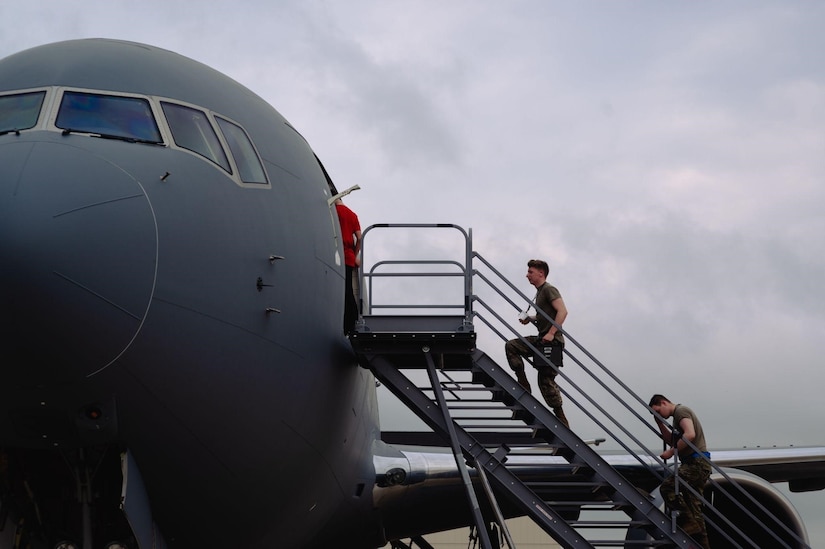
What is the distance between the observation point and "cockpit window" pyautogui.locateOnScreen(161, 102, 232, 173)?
25.4 feet

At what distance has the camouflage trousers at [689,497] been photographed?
10.7m

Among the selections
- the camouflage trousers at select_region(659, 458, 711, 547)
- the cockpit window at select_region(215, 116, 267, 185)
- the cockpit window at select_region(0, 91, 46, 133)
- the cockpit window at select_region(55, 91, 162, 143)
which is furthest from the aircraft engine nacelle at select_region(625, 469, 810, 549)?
the cockpit window at select_region(0, 91, 46, 133)

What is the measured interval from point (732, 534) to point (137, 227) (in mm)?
9974

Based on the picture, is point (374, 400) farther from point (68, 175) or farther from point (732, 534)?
point (68, 175)

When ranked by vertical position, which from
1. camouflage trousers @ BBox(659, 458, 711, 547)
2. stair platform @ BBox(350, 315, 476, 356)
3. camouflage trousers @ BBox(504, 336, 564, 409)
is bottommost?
camouflage trousers @ BBox(659, 458, 711, 547)

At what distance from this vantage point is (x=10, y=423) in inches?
263

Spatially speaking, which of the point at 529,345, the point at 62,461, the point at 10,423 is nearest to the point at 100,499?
the point at 62,461

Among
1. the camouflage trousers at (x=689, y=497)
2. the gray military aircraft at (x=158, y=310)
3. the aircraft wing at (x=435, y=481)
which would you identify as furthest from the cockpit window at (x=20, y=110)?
the camouflage trousers at (x=689, y=497)

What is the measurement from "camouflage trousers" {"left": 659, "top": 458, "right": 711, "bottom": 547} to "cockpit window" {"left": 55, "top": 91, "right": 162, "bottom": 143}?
244 inches

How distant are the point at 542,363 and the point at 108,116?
4995mm

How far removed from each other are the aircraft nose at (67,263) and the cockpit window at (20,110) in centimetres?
61

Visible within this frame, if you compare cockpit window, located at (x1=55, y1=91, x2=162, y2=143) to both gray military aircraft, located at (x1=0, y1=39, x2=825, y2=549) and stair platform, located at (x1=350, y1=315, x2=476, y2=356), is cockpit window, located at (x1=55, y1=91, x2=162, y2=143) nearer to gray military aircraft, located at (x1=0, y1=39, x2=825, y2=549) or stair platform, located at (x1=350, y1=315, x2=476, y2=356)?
gray military aircraft, located at (x1=0, y1=39, x2=825, y2=549)

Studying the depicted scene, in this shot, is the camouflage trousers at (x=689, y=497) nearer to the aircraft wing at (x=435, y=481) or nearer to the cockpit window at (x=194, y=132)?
the aircraft wing at (x=435, y=481)

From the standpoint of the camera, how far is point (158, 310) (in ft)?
22.0
